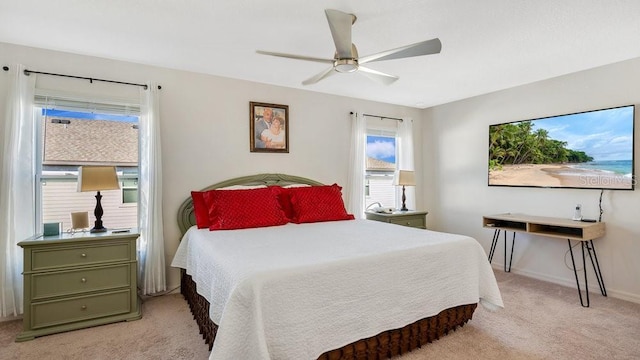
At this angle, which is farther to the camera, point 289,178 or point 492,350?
point 289,178

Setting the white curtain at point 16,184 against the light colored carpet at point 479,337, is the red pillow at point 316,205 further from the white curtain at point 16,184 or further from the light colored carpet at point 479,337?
the white curtain at point 16,184

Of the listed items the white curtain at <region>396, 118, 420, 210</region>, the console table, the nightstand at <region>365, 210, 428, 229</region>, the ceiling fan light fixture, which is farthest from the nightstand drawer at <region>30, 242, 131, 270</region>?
the console table

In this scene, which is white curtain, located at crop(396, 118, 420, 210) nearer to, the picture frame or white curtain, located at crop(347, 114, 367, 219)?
white curtain, located at crop(347, 114, 367, 219)

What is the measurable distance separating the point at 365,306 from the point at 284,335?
517 millimetres

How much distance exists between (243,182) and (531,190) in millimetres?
3440

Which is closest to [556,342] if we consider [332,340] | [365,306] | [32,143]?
[365,306]

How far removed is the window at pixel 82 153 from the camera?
2816 millimetres

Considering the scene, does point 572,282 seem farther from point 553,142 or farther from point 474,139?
point 474,139

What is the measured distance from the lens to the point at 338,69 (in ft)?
7.68

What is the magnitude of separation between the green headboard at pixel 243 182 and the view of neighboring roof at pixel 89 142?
2.20ft

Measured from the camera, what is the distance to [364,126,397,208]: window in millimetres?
4652

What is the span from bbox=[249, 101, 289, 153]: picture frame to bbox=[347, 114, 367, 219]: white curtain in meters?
0.98

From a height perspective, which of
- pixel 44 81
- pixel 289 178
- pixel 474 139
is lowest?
pixel 289 178

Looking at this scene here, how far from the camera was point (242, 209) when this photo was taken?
3.02m
